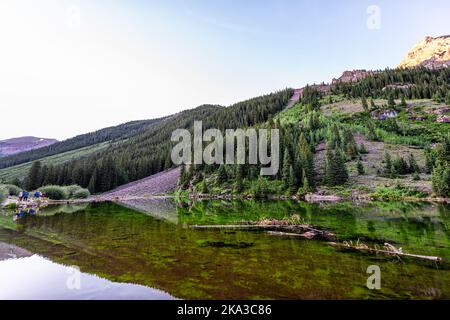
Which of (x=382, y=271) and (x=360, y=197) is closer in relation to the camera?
(x=382, y=271)

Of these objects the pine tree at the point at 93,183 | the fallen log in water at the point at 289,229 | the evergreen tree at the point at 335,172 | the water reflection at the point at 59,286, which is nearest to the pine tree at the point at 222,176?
the evergreen tree at the point at 335,172

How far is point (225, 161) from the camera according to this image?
3765 inches

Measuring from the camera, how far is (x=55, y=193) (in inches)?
3359

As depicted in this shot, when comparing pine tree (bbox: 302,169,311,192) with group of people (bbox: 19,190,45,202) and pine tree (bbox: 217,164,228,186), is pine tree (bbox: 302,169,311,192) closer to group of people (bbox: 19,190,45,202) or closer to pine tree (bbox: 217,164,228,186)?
pine tree (bbox: 217,164,228,186)

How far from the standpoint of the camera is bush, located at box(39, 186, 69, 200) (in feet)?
277

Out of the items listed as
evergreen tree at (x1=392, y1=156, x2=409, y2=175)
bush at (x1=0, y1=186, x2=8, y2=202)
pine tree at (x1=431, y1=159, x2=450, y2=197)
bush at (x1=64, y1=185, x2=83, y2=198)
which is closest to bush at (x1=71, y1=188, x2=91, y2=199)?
bush at (x1=64, y1=185, x2=83, y2=198)

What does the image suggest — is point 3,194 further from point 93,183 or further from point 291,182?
point 291,182

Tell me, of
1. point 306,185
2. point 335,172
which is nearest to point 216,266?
point 306,185

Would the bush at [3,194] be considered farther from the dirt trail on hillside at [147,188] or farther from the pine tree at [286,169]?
the pine tree at [286,169]

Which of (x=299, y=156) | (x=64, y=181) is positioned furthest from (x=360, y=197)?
(x=64, y=181)

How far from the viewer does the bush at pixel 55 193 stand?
277ft
